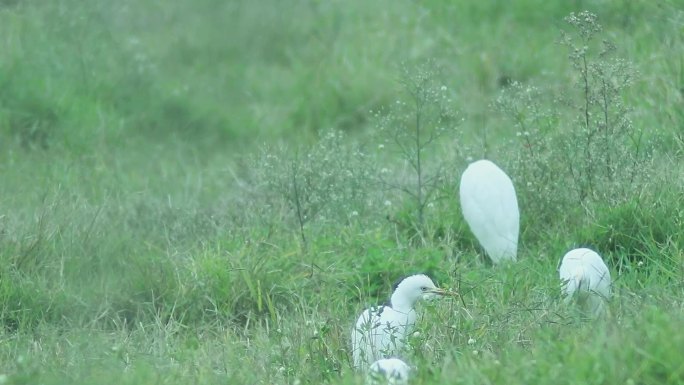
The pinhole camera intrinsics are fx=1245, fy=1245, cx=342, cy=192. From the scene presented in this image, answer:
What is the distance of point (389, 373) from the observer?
12.7 ft

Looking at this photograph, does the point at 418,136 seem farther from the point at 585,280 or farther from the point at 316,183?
the point at 585,280

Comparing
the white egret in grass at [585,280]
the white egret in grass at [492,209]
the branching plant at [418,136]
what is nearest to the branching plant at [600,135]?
the white egret in grass at [492,209]

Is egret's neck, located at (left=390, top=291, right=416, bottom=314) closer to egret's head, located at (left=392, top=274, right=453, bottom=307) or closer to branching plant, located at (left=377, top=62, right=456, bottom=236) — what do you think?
egret's head, located at (left=392, top=274, right=453, bottom=307)

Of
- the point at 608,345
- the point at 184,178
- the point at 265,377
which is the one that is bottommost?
the point at 184,178

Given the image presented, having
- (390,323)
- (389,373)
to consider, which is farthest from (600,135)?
(389,373)

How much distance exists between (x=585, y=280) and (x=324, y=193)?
6.23ft

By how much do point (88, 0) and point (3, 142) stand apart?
7.63 feet

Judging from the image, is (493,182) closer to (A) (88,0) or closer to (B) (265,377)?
(B) (265,377)

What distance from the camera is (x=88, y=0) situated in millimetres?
10086

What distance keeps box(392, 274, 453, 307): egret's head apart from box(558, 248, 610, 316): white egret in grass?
0.47 meters

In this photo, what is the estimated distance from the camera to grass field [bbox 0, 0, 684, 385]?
4508 mm

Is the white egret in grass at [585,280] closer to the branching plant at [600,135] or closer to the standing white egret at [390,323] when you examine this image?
the standing white egret at [390,323]

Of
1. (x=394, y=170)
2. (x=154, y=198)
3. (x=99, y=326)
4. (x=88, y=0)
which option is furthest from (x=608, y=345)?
(x=88, y=0)

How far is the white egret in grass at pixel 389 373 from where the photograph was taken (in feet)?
12.2
